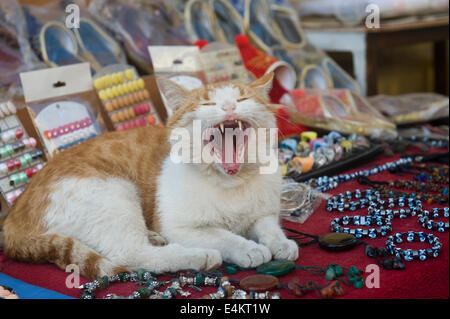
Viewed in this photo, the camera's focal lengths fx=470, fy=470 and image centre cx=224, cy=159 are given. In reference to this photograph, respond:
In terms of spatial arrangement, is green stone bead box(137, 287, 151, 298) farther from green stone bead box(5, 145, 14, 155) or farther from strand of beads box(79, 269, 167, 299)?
green stone bead box(5, 145, 14, 155)

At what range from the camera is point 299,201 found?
1.51 metres

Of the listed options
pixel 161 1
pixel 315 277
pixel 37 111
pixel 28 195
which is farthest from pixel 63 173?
pixel 161 1

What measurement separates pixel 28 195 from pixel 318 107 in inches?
55.1

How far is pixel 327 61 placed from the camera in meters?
2.74

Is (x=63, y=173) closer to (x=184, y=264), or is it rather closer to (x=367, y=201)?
(x=184, y=264)

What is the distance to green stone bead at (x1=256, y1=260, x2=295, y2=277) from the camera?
1031 mm

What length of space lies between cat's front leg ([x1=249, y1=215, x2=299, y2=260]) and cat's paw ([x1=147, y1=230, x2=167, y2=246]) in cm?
23

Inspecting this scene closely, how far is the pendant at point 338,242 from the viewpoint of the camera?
3.77ft

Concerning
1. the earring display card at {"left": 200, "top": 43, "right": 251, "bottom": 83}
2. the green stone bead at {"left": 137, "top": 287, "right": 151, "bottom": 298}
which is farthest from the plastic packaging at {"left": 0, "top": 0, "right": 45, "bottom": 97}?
the green stone bead at {"left": 137, "top": 287, "right": 151, "bottom": 298}

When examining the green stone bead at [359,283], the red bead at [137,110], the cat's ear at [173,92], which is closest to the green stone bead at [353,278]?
the green stone bead at [359,283]

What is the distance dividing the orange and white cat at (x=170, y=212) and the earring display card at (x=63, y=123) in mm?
406

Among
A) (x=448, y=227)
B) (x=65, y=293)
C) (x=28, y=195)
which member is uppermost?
(x=28, y=195)

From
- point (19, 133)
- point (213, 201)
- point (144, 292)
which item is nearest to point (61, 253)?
point (144, 292)

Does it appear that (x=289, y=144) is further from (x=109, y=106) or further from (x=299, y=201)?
(x=109, y=106)
